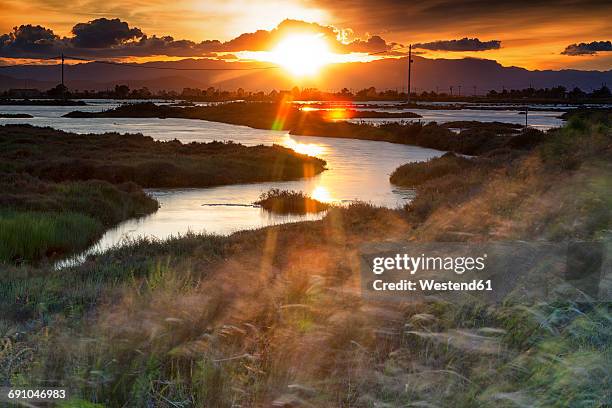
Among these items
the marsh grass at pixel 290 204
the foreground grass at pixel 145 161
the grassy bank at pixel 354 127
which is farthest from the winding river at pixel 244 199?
the grassy bank at pixel 354 127

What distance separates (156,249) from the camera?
67.8 ft

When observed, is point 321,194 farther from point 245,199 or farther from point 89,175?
point 89,175

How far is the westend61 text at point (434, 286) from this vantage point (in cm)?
909

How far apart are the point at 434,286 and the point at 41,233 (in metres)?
→ 19.0

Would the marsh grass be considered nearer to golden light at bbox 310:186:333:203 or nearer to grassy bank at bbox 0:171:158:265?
golden light at bbox 310:186:333:203

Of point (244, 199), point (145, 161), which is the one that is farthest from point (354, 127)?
point (244, 199)

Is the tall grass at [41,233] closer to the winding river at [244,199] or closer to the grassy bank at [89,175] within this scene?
the grassy bank at [89,175]

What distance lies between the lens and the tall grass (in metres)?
22.6

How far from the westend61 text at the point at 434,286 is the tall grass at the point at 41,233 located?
1511cm

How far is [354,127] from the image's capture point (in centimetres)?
10625

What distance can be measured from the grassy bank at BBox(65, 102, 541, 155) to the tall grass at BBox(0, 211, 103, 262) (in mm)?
46997

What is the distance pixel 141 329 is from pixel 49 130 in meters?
73.7

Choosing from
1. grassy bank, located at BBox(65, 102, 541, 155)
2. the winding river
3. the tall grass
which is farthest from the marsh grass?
grassy bank, located at BBox(65, 102, 541, 155)

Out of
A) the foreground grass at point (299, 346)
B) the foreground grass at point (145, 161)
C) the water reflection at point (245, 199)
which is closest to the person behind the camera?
the foreground grass at point (299, 346)
